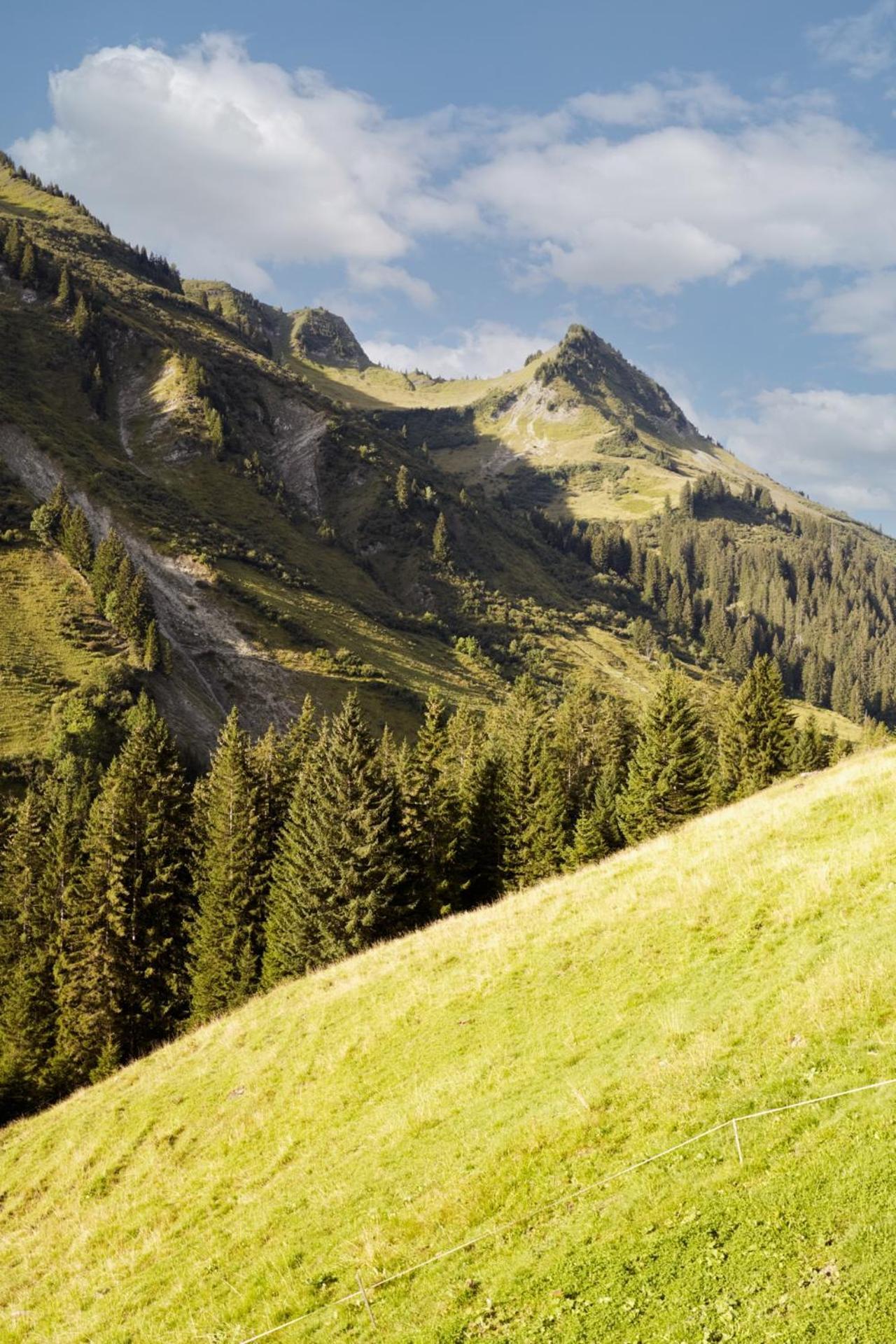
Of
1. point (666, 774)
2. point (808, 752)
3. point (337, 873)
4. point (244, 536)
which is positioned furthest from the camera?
point (244, 536)

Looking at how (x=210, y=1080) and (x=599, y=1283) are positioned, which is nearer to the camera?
(x=599, y=1283)

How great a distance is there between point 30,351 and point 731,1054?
183 metres

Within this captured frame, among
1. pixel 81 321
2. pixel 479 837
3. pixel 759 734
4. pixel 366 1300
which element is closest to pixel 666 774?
pixel 759 734

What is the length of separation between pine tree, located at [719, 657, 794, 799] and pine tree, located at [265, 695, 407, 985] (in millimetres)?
31077

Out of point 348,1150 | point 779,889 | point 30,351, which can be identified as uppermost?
point 30,351

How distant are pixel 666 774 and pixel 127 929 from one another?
36761mm

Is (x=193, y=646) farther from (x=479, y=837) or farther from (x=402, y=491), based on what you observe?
(x=402, y=491)

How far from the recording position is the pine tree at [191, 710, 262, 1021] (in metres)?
39.9

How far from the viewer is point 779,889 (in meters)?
18.8

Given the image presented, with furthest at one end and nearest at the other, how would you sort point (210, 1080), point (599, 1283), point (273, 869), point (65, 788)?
point (65, 788)
point (273, 869)
point (210, 1080)
point (599, 1283)

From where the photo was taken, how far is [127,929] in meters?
41.4

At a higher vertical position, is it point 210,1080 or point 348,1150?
point 348,1150

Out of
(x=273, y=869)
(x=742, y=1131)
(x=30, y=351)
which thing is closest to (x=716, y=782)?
(x=273, y=869)

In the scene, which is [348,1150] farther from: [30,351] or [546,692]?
[30,351]
